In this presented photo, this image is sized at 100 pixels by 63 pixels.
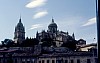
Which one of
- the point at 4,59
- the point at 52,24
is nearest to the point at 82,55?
the point at 4,59

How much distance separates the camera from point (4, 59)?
48.2 meters

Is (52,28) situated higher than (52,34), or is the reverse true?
(52,28)

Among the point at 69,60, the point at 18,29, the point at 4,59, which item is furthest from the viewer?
the point at 18,29

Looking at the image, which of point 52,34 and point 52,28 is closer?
point 52,34

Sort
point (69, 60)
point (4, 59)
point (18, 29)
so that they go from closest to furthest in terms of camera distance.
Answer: point (69, 60) < point (4, 59) < point (18, 29)

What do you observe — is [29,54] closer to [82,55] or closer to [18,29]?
[82,55]

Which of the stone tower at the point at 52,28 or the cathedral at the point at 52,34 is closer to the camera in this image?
the cathedral at the point at 52,34

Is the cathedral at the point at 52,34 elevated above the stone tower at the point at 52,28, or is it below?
below

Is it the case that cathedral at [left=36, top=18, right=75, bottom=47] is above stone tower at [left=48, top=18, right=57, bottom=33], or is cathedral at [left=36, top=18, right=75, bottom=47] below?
below

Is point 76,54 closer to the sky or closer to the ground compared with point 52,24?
closer to the ground

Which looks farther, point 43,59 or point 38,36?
point 38,36

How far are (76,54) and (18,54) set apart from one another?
1122 centimetres

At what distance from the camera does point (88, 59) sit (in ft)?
148

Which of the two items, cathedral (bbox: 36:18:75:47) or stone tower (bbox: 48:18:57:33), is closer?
cathedral (bbox: 36:18:75:47)
